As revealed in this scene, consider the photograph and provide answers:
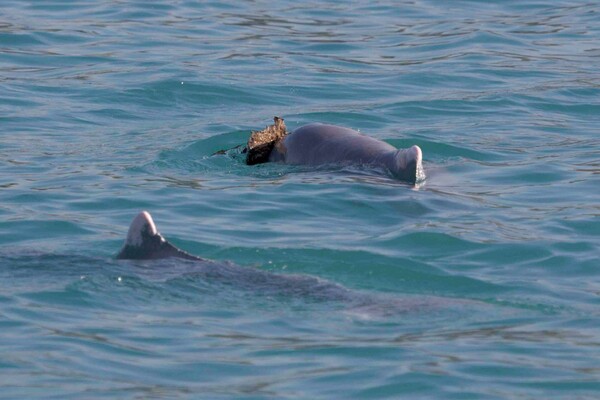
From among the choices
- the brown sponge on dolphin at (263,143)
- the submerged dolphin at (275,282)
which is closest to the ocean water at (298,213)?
the submerged dolphin at (275,282)

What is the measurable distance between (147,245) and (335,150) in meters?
3.42

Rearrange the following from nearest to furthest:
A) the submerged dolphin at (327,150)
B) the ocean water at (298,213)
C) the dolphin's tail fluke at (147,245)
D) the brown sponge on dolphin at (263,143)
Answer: the ocean water at (298,213) → the dolphin's tail fluke at (147,245) → the submerged dolphin at (327,150) → the brown sponge on dolphin at (263,143)

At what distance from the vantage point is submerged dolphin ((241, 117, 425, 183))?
409 inches

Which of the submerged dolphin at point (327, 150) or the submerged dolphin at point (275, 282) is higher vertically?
the submerged dolphin at point (327, 150)

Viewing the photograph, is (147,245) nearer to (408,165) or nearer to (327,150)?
(408,165)

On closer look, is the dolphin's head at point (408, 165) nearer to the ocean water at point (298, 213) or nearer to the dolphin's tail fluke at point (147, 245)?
the ocean water at point (298, 213)

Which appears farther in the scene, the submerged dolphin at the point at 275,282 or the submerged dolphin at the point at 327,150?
the submerged dolphin at the point at 327,150

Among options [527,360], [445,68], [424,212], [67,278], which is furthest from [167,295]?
[445,68]

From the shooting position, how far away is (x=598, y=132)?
41.9 ft

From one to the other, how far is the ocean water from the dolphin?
15cm

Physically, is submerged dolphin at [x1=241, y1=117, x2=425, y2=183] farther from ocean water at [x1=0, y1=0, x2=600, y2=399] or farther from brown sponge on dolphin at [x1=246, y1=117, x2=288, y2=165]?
ocean water at [x1=0, y1=0, x2=600, y2=399]

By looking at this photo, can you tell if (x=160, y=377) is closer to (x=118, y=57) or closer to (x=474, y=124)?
(x=474, y=124)

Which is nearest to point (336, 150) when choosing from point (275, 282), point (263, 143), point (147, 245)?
point (263, 143)

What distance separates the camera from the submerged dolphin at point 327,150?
34.1 feet
